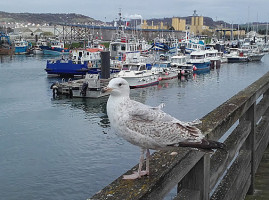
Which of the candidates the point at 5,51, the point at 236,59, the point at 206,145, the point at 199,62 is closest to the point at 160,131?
the point at 206,145

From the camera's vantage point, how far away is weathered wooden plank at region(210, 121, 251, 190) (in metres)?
3.17

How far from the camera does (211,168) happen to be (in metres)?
3.17

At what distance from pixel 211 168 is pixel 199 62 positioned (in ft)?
154

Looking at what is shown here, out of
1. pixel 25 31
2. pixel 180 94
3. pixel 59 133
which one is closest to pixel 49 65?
pixel 180 94

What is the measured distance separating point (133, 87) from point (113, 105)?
31045 mm

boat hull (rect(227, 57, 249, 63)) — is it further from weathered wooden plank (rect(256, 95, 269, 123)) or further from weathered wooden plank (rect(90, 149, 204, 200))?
weathered wooden plank (rect(90, 149, 204, 200))

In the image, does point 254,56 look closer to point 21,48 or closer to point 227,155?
point 21,48

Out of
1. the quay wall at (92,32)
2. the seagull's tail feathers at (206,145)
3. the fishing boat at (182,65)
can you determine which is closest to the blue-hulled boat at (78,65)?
the fishing boat at (182,65)

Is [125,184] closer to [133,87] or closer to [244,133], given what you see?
[244,133]

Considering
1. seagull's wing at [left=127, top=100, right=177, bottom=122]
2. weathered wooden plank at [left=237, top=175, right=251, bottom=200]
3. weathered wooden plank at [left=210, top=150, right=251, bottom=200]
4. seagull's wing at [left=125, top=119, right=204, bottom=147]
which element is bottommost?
weathered wooden plank at [left=237, top=175, right=251, bottom=200]

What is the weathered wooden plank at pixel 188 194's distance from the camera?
259 cm

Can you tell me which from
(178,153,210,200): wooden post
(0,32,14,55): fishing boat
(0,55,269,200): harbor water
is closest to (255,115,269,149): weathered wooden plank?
(178,153,210,200): wooden post

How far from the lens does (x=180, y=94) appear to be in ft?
100

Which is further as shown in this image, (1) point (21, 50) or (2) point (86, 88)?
(1) point (21, 50)
